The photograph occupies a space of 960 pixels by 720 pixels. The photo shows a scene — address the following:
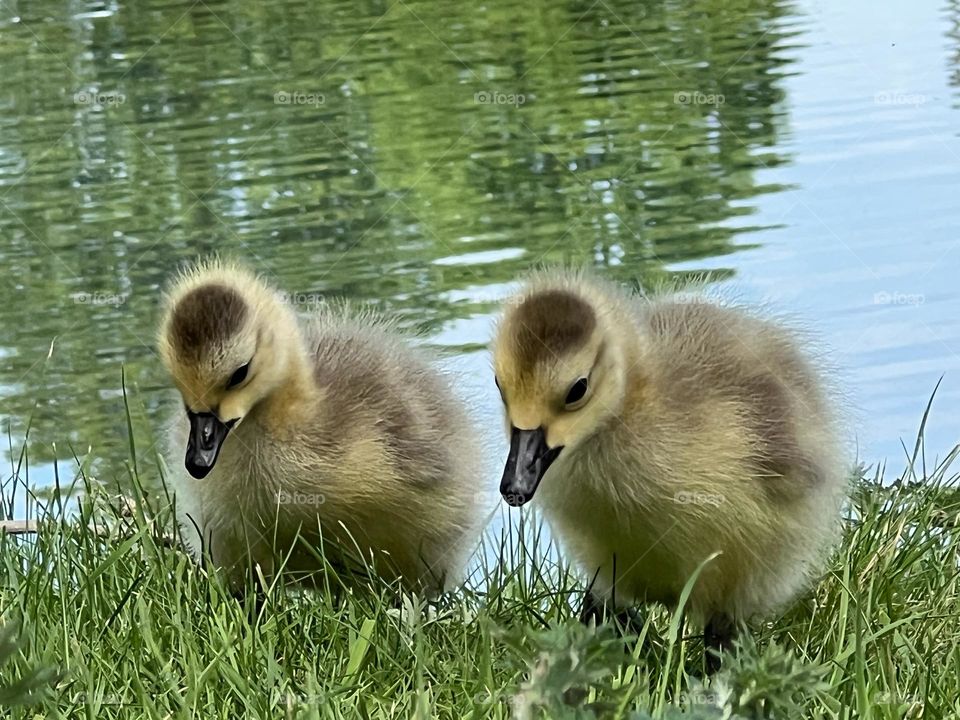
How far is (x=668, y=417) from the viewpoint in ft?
12.3

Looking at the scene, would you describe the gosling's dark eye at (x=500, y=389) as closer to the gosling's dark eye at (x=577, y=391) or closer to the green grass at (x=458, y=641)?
the gosling's dark eye at (x=577, y=391)

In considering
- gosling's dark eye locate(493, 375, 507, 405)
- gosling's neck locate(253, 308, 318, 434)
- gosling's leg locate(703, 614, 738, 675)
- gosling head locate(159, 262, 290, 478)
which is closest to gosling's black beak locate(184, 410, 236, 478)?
gosling head locate(159, 262, 290, 478)

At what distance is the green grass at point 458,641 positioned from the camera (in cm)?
254

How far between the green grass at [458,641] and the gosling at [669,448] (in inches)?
Result: 5.5

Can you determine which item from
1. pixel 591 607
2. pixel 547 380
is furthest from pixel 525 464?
pixel 591 607

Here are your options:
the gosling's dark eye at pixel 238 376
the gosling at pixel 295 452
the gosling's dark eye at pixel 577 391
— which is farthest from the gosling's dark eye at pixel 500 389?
the gosling's dark eye at pixel 238 376

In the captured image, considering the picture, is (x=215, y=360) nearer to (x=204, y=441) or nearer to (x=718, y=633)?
(x=204, y=441)

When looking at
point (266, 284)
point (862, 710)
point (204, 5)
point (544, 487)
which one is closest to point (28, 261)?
point (266, 284)

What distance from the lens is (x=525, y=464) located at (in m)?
3.38

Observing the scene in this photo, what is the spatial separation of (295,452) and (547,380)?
0.89 metres

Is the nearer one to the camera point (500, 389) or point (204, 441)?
point (500, 389)

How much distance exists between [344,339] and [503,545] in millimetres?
734

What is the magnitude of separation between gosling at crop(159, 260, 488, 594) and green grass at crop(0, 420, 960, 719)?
0.43ft

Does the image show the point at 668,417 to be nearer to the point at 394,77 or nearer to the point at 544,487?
the point at 544,487
